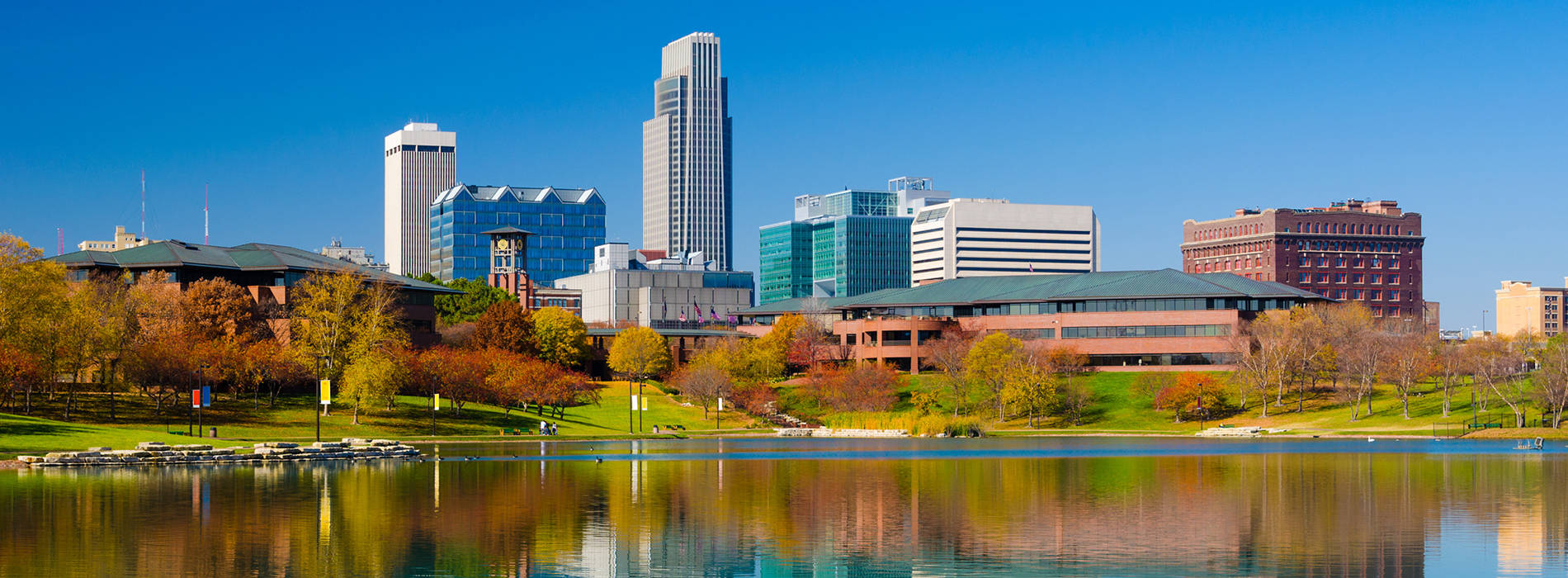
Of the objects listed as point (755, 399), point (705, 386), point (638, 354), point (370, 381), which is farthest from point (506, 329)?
point (370, 381)

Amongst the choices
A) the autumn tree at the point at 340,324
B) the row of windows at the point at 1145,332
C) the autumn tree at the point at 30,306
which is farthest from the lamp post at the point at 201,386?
the row of windows at the point at 1145,332

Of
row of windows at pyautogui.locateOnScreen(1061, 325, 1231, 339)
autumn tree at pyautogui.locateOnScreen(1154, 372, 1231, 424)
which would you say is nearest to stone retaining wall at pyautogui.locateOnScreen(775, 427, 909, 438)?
autumn tree at pyautogui.locateOnScreen(1154, 372, 1231, 424)

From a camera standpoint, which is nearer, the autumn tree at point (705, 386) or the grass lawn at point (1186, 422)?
the grass lawn at point (1186, 422)

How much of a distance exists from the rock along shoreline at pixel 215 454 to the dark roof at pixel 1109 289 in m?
111

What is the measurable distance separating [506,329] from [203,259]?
3264cm

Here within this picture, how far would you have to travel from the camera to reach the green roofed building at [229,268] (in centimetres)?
14138

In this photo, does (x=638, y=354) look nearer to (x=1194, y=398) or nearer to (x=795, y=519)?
(x=1194, y=398)

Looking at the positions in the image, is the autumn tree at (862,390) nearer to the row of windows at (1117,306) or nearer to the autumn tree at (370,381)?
the row of windows at (1117,306)

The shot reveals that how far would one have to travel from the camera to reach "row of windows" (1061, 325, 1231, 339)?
170 metres

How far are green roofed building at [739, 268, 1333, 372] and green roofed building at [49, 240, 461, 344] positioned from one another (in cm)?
6392

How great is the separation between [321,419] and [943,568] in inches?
3509

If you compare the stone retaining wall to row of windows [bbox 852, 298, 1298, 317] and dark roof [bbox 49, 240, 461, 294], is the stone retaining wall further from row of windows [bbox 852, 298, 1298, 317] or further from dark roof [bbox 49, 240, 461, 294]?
row of windows [bbox 852, 298, 1298, 317]

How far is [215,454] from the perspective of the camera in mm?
76875

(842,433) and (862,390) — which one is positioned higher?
(862,390)
